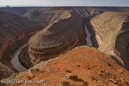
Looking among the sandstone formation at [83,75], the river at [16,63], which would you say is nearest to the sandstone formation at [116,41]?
the sandstone formation at [83,75]

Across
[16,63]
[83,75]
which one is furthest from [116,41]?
[16,63]

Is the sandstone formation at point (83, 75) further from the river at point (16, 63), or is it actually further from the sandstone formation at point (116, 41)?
the river at point (16, 63)

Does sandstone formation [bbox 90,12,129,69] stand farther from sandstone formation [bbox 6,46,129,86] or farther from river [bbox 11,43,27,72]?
river [bbox 11,43,27,72]

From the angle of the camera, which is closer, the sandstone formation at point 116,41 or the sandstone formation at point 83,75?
the sandstone formation at point 83,75

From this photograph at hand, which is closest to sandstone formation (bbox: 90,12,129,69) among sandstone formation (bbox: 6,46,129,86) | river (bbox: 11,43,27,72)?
sandstone formation (bbox: 6,46,129,86)

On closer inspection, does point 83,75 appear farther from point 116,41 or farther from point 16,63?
point 16,63

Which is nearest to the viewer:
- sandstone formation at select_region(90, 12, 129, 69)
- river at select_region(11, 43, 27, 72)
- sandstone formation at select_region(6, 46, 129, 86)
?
sandstone formation at select_region(6, 46, 129, 86)

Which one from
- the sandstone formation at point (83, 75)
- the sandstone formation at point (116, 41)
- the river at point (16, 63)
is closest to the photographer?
the sandstone formation at point (83, 75)

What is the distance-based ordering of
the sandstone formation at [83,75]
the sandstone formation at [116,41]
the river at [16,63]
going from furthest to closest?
1. the river at [16,63]
2. the sandstone formation at [116,41]
3. the sandstone formation at [83,75]

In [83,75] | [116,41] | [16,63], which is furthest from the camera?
[16,63]

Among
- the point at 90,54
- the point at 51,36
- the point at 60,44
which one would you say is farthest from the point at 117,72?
the point at 51,36

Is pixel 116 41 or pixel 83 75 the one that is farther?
pixel 116 41

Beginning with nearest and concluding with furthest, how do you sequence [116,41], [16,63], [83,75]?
[83,75], [116,41], [16,63]
